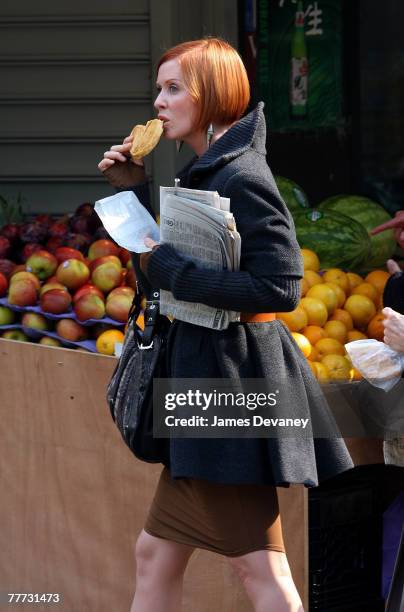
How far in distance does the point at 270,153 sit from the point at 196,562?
311 cm

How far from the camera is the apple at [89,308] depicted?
174 inches

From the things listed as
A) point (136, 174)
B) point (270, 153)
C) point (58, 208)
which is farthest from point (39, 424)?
point (270, 153)

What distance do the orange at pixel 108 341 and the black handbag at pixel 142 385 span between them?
1.12 metres

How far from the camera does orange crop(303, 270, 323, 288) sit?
15.1ft

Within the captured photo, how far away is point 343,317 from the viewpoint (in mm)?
4480

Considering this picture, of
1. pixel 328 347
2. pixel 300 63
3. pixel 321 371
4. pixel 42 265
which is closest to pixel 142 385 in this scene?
pixel 321 371

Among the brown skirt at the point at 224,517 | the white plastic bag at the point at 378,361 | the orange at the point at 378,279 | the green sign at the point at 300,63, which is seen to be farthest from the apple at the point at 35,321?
the green sign at the point at 300,63

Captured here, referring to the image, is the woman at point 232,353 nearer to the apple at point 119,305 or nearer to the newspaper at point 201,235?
the newspaper at point 201,235

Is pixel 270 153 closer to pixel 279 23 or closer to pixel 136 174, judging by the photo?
pixel 279 23

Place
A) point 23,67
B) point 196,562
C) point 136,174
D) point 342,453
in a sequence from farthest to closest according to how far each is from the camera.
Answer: point 23,67 → point 196,562 → point 136,174 → point 342,453

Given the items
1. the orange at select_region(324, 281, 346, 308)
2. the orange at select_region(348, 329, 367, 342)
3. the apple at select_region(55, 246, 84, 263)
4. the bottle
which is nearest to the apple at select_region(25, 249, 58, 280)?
the apple at select_region(55, 246, 84, 263)

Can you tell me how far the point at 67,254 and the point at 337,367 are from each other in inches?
51.9

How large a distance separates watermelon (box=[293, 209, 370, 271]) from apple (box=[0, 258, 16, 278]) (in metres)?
1.22

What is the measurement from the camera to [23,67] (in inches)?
236
